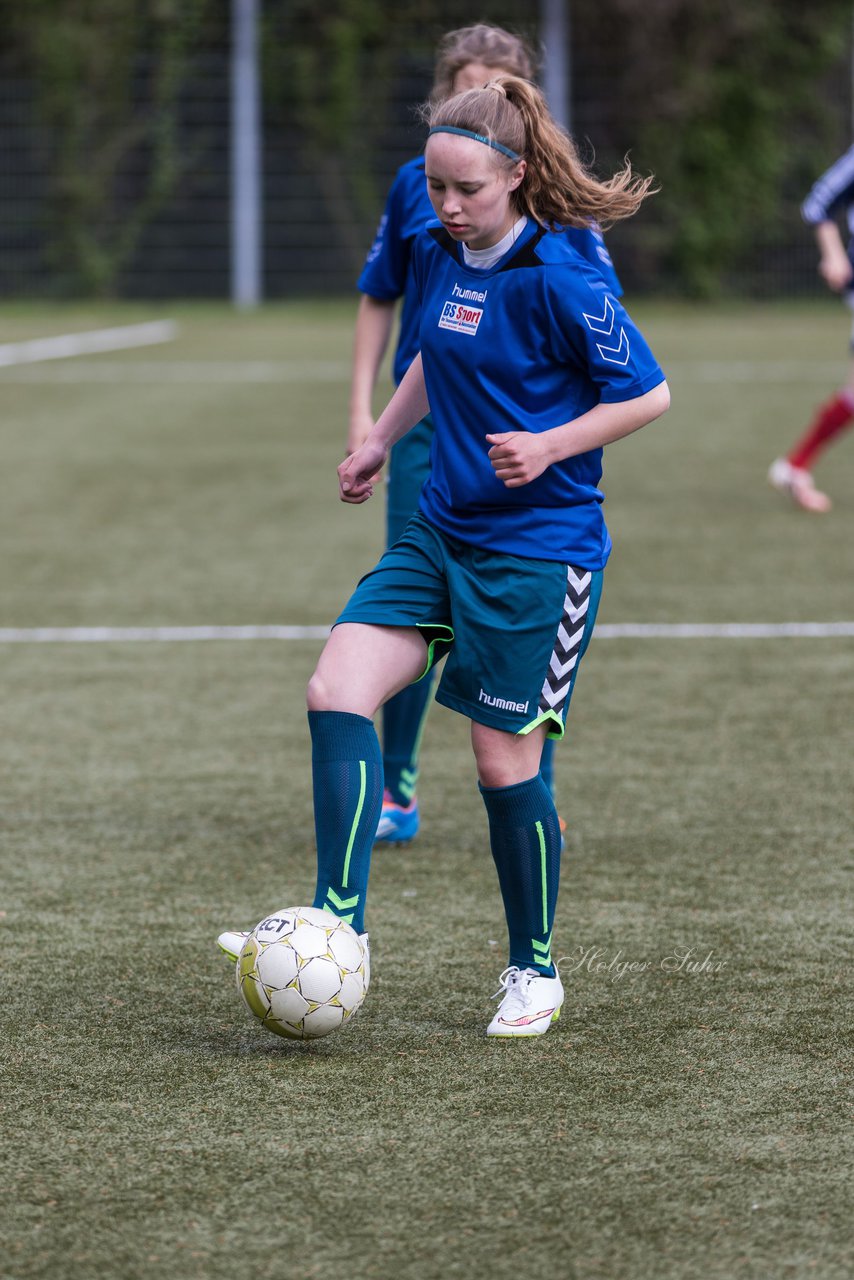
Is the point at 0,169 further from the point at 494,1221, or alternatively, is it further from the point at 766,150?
the point at 494,1221

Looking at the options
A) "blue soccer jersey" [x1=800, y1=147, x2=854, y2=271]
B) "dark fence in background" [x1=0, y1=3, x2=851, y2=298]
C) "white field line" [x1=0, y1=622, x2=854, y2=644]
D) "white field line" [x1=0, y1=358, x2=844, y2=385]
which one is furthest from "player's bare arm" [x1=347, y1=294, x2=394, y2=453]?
"dark fence in background" [x1=0, y1=3, x2=851, y2=298]

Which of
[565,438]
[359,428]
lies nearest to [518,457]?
[565,438]

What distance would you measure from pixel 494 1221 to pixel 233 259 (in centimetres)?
2243

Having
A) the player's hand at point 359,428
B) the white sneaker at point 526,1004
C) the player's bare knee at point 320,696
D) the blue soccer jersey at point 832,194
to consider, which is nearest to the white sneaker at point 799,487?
the blue soccer jersey at point 832,194

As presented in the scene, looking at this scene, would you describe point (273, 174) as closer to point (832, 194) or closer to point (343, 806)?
point (832, 194)

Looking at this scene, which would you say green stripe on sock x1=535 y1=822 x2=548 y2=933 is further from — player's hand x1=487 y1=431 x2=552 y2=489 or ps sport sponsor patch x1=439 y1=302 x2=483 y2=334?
ps sport sponsor patch x1=439 y1=302 x2=483 y2=334

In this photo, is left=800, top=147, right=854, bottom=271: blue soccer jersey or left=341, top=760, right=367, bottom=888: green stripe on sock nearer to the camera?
left=341, top=760, right=367, bottom=888: green stripe on sock

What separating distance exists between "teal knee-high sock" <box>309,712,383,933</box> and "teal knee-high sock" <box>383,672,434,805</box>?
143cm

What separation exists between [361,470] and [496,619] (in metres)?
0.50

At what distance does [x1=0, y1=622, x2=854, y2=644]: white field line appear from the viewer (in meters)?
7.42

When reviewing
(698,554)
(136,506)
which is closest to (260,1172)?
(698,554)

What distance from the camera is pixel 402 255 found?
16.1 feet

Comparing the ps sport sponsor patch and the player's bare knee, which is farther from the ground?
the ps sport sponsor patch

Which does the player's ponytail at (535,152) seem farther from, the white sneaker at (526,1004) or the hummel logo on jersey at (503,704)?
the white sneaker at (526,1004)
